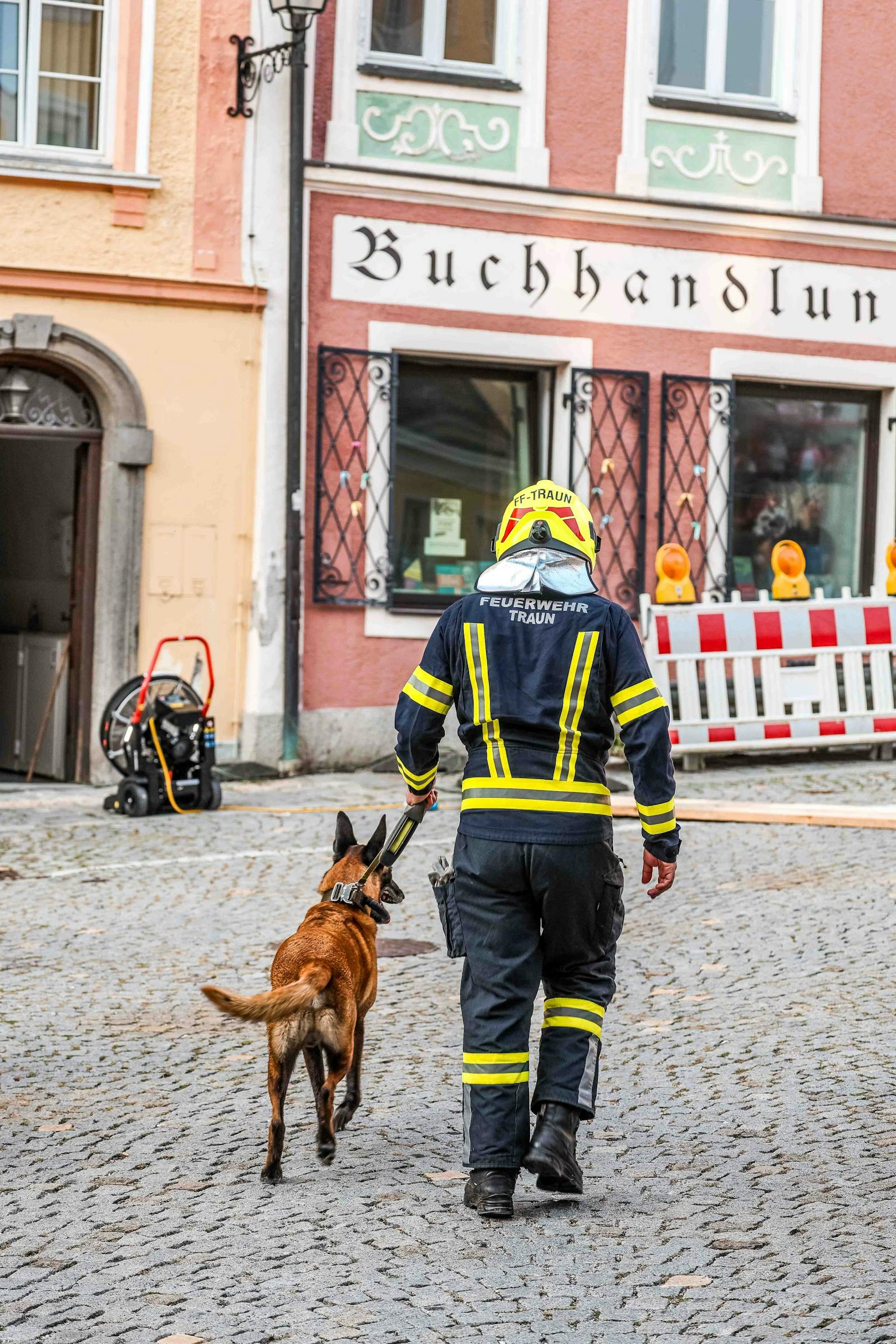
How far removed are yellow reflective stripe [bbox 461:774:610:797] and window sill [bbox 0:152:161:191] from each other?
9.60 metres

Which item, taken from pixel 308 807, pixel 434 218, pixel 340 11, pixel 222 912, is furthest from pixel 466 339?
pixel 222 912

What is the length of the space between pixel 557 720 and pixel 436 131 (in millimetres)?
10609

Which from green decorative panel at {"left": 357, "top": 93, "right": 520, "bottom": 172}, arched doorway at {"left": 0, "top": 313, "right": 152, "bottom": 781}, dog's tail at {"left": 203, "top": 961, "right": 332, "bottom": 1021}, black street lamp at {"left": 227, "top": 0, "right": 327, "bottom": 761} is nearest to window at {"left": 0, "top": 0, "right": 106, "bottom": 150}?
black street lamp at {"left": 227, "top": 0, "right": 327, "bottom": 761}

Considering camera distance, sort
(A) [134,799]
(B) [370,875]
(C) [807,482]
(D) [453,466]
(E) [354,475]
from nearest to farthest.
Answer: (B) [370,875] → (A) [134,799] → (E) [354,475] → (D) [453,466] → (C) [807,482]

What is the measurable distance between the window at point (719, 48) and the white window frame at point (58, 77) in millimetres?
4460

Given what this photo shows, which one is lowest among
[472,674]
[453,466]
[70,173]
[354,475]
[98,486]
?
[472,674]

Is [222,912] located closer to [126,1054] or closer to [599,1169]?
[126,1054]

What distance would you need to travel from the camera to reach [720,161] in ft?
51.1

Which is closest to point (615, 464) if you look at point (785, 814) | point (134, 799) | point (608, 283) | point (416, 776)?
point (608, 283)

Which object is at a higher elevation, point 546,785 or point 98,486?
point 98,486

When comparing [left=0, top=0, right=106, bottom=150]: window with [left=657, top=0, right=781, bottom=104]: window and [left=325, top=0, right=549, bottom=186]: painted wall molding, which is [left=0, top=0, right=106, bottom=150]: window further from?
[left=657, top=0, right=781, bottom=104]: window

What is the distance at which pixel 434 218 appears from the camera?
48.0 feet

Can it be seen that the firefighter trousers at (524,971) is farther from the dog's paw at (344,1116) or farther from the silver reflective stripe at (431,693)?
the dog's paw at (344,1116)

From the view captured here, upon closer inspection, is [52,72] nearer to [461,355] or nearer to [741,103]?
[461,355]
